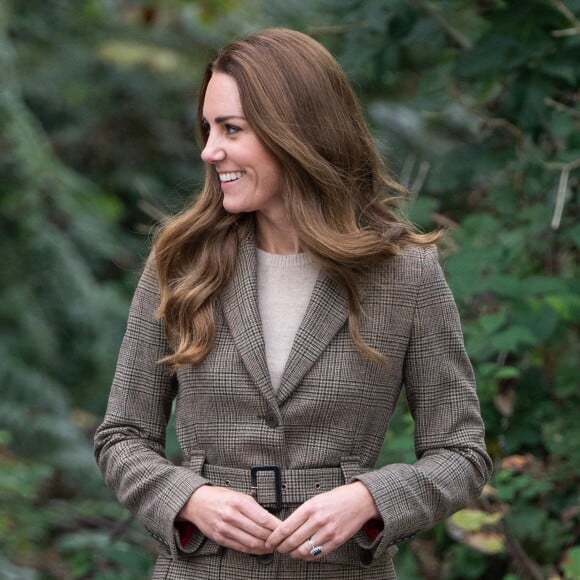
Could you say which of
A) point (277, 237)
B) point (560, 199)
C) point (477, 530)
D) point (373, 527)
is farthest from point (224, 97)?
point (477, 530)

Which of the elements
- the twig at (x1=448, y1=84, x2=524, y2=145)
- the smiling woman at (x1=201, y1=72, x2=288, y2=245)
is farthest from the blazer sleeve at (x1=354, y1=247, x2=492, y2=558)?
the twig at (x1=448, y1=84, x2=524, y2=145)

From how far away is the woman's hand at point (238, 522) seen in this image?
6.98ft

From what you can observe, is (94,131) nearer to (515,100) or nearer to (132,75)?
(132,75)

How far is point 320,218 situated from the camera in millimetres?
2359

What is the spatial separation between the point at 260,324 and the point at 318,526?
1.35ft

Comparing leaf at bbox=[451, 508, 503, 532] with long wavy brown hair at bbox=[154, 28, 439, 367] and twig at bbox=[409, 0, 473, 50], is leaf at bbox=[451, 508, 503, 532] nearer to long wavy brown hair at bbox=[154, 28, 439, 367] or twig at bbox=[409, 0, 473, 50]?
long wavy brown hair at bbox=[154, 28, 439, 367]

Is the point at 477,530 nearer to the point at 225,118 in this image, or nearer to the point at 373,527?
the point at 373,527

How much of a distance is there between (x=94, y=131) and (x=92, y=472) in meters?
3.69

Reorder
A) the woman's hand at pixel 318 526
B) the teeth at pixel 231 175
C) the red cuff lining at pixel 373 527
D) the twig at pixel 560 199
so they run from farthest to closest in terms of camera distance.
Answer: the twig at pixel 560 199 < the teeth at pixel 231 175 < the red cuff lining at pixel 373 527 < the woman's hand at pixel 318 526

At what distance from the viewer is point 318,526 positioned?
2.10 metres

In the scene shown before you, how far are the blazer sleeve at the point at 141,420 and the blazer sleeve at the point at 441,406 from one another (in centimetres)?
44

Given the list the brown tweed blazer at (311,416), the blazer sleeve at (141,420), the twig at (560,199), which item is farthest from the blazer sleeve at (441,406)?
the twig at (560,199)

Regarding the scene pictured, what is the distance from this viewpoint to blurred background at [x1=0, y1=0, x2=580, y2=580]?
367 cm

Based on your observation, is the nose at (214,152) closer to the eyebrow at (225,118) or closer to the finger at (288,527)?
the eyebrow at (225,118)
